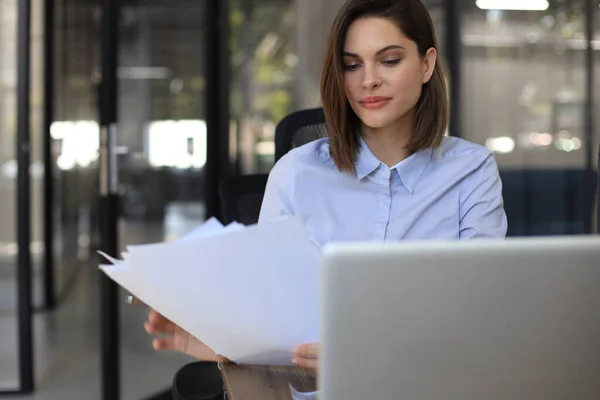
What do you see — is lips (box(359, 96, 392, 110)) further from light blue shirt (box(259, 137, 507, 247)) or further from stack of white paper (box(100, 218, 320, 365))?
stack of white paper (box(100, 218, 320, 365))

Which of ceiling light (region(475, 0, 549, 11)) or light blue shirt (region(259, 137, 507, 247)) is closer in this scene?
light blue shirt (region(259, 137, 507, 247))

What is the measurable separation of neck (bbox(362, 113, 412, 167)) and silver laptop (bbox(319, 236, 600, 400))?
69 cm

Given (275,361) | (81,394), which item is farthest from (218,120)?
(275,361)

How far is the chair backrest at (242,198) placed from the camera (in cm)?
208

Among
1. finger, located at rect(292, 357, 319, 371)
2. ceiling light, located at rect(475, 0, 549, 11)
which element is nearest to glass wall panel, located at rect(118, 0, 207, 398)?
ceiling light, located at rect(475, 0, 549, 11)

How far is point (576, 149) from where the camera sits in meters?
5.28

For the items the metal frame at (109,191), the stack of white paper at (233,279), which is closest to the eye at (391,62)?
the stack of white paper at (233,279)

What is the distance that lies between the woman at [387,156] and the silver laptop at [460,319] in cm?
58

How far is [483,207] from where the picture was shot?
4.43 ft

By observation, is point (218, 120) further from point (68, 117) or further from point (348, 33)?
point (68, 117)

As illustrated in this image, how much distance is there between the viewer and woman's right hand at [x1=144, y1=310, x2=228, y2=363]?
42.2 inches

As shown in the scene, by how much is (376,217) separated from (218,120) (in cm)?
251

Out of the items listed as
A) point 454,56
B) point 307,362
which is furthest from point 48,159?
point 307,362

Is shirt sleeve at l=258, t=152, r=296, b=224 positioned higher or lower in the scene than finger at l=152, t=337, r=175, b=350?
higher
